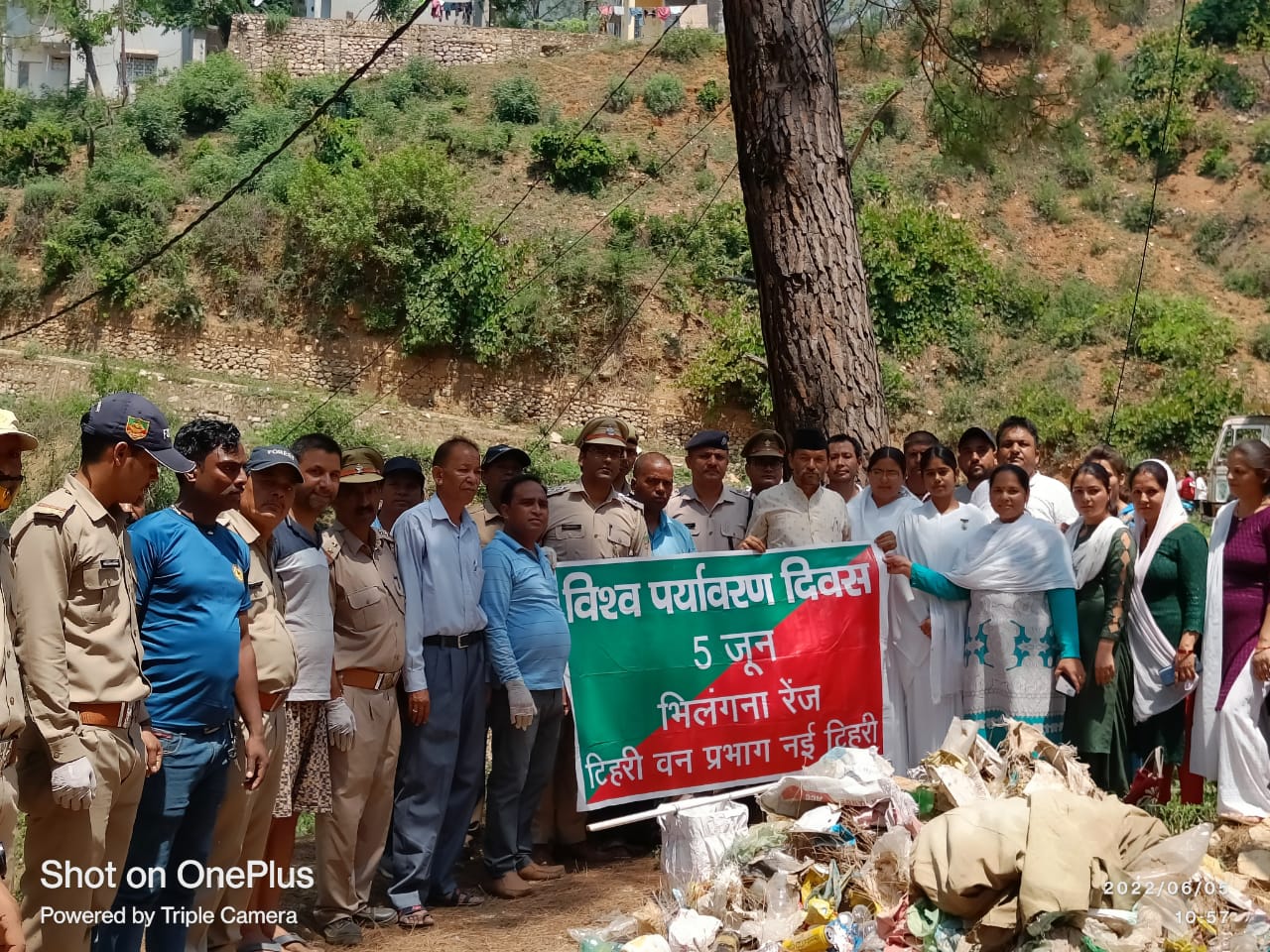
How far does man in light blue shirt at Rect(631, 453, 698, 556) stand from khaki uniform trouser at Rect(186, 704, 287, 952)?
222 centimetres

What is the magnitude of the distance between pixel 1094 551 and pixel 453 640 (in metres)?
2.92

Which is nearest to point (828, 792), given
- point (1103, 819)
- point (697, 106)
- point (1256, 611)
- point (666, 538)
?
point (1103, 819)

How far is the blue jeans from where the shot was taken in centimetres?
380

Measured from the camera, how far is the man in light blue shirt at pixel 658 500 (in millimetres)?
6086

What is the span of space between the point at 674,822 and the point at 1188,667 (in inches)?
97.5

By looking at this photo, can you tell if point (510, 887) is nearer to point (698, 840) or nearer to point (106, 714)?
point (698, 840)

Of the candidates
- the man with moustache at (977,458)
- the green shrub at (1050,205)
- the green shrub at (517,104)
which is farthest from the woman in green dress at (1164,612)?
the green shrub at (517,104)

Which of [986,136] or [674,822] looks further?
[986,136]

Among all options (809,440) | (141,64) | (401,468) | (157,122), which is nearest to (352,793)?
(401,468)

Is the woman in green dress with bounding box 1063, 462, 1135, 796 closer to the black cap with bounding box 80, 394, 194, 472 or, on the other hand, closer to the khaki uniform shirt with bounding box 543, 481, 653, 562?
the khaki uniform shirt with bounding box 543, 481, 653, 562

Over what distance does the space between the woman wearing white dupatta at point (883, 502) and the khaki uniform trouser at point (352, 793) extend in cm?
251

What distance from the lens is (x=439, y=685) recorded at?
16.6 ft

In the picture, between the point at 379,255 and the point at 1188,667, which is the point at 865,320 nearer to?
the point at 1188,667

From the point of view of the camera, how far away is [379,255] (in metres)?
27.8
